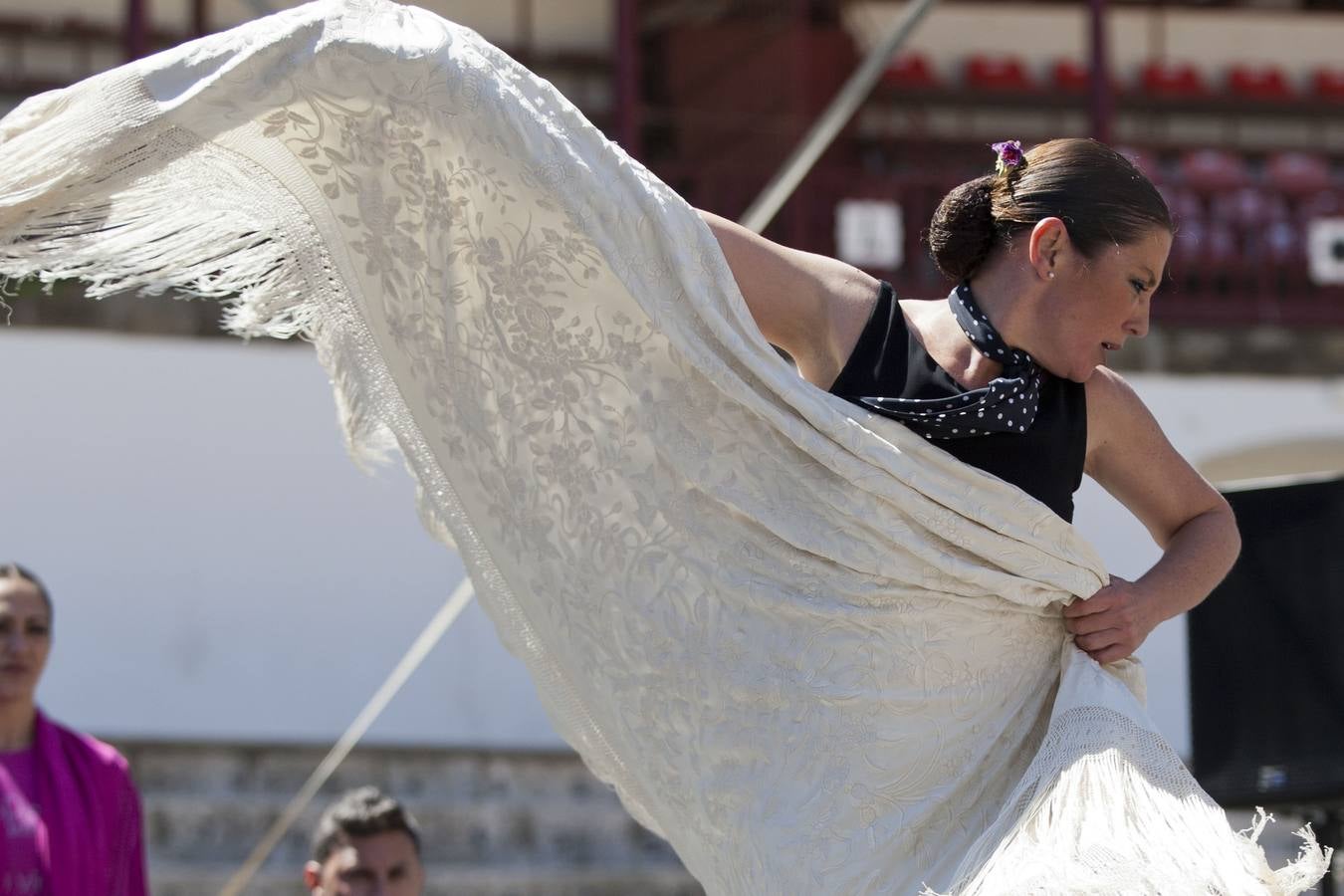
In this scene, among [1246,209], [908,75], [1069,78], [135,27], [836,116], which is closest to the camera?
[836,116]

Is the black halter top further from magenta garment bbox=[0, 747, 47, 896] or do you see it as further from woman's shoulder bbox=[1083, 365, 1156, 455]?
magenta garment bbox=[0, 747, 47, 896]

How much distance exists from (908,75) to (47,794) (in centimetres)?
801

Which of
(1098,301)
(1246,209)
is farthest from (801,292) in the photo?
(1246,209)

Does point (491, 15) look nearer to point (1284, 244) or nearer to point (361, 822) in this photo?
point (1284, 244)

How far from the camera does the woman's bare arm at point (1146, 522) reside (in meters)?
2.04

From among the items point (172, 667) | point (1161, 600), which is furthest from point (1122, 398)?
point (172, 667)

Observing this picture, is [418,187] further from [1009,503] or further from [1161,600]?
[1161,600]

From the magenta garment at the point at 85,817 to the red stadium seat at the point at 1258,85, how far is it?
898 cm

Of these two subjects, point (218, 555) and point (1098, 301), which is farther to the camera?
point (218, 555)

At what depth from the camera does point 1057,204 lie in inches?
79.0

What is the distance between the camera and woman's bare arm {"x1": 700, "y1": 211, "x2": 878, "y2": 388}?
1999 millimetres

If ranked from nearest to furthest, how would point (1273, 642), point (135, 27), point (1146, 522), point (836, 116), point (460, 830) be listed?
point (1146, 522), point (1273, 642), point (836, 116), point (460, 830), point (135, 27)

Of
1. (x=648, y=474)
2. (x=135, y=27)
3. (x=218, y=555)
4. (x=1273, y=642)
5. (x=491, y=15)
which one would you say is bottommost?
(x=218, y=555)

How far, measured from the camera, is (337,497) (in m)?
7.83
